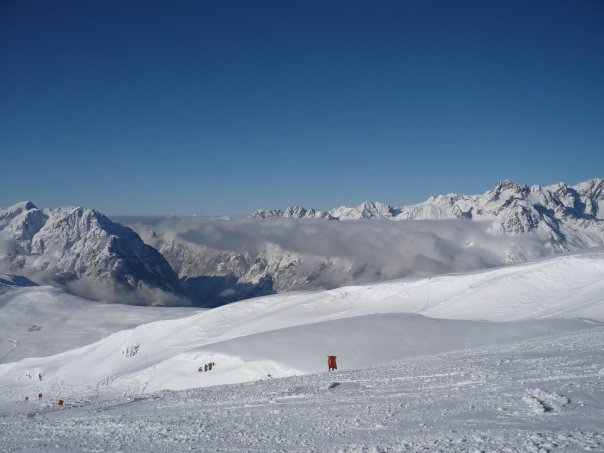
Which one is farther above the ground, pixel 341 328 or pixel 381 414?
pixel 381 414

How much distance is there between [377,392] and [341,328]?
16.3 m

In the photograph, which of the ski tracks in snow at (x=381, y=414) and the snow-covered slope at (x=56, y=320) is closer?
the ski tracks in snow at (x=381, y=414)

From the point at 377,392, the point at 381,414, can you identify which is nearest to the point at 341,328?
the point at 377,392

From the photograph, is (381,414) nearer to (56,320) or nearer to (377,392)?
(377,392)

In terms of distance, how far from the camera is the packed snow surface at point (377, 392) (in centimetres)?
848

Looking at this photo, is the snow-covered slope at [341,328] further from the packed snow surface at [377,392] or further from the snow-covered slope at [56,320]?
the snow-covered slope at [56,320]

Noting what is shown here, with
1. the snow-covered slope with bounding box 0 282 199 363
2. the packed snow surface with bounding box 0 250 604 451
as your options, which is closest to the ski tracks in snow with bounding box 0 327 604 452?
the packed snow surface with bounding box 0 250 604 451

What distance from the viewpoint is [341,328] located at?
93.4 feet

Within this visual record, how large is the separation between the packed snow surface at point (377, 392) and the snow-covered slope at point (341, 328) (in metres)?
0.15

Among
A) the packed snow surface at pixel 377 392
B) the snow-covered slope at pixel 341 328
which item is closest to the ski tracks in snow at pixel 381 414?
the packed snow surface at pixel 377 392

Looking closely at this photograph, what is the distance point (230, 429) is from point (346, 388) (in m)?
4.09

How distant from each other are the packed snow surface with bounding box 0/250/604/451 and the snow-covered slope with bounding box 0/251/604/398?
0.15 m

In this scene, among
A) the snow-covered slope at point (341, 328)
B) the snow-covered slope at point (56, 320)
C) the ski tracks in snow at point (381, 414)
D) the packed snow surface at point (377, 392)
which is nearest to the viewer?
the ski tracks in snow at point (381, 414)

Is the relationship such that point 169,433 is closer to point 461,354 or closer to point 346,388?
point 346,388
